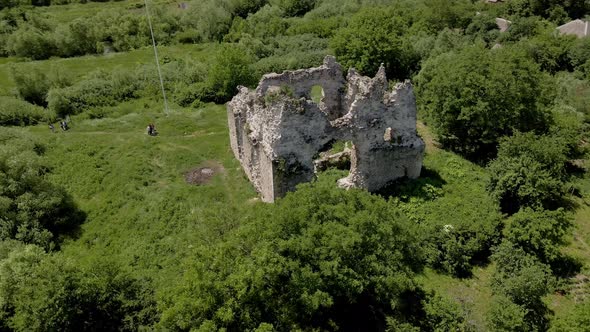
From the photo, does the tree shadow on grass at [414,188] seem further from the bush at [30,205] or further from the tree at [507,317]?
the bush at [30,205]

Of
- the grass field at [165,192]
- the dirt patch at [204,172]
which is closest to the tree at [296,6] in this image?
the grass field at [165,192]

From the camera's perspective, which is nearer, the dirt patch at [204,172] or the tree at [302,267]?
the tree at [302,267]

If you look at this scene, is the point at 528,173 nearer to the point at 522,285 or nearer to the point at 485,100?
the point at 485,100

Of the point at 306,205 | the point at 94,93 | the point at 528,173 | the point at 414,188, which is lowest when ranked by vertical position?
the point at 414,188

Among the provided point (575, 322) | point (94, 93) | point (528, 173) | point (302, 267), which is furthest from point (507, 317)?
point (94, 93)

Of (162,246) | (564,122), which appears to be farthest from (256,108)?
(564,122)
